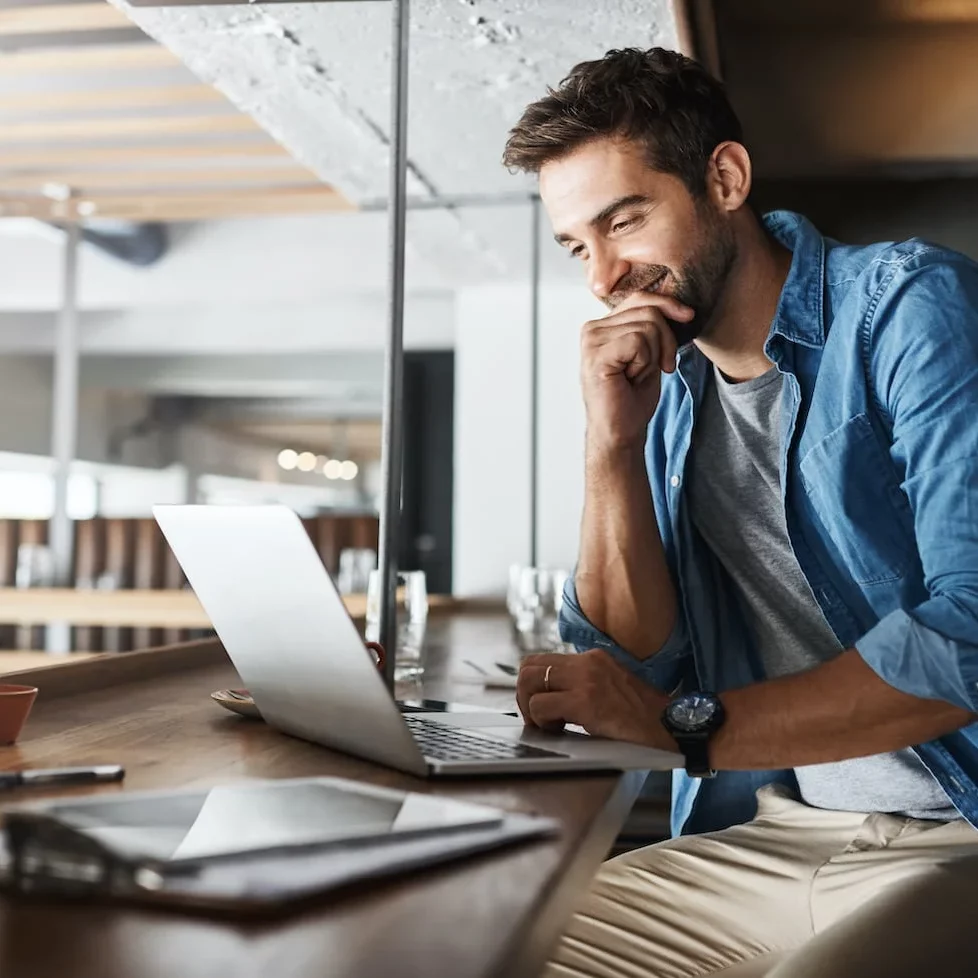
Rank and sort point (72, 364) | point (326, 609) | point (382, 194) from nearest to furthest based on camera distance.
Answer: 1. point (326, 609)
2. point (382, 194)
3. point (72, 364)

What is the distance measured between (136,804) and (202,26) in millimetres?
1773

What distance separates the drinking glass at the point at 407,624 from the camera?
1839 mm

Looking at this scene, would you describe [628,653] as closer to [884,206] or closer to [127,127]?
[884,206]

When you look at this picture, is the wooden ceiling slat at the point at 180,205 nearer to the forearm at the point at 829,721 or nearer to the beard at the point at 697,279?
the beard at the point at 697,279

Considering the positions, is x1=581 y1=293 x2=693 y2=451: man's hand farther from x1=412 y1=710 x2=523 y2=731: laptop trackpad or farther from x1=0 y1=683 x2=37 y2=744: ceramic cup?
x1=0 y1=683 x2=37 y2=744: ceramic cup

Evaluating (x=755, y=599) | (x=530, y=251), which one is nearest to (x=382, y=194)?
(x=530, y=251)

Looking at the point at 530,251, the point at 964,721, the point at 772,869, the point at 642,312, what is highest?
the point at 530,251

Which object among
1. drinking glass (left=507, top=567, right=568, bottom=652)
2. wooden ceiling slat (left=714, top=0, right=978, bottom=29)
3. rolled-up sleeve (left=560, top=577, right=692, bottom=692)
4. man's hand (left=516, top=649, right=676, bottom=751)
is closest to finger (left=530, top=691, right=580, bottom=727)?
man's hand (left=516, top=649, right=676, bottom=751)

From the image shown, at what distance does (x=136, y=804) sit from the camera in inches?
29.8

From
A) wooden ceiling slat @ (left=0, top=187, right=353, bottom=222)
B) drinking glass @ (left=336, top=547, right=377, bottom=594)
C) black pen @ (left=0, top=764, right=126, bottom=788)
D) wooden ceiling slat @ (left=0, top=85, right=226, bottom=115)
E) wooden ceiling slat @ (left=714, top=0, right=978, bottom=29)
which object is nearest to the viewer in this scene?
black pen @ (left=0, top=764, right=126, bottom=788)

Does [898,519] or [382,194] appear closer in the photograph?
[898,519]

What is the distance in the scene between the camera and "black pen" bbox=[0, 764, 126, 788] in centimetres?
88

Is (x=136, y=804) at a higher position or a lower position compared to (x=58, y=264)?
lower

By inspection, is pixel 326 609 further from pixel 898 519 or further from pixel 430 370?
pixel 430 370
